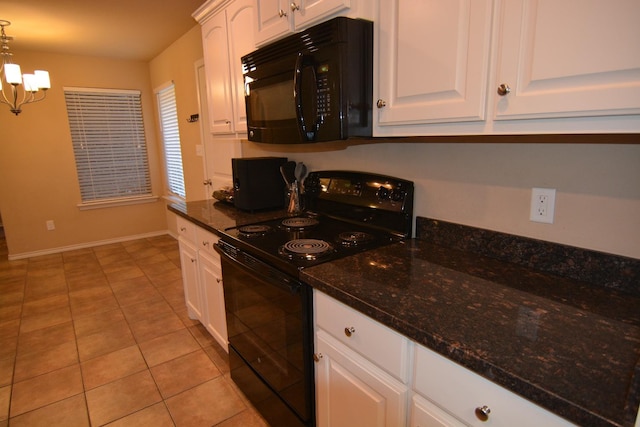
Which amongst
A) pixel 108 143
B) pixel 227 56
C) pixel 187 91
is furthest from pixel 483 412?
pixel 108 143

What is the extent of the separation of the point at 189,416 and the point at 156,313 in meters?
1.29

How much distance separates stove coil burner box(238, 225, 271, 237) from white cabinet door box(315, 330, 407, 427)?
63 centimetres

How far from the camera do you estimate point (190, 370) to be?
2.12 m

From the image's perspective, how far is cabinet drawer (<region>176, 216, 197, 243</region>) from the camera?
2221mm

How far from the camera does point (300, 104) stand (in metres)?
1.38

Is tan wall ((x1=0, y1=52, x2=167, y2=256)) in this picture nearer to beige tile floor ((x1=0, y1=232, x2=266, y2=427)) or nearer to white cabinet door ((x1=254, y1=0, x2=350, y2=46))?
beige tile floor ((x1=0, y1=232, x2=266, y2=427))

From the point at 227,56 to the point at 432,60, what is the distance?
1.46m

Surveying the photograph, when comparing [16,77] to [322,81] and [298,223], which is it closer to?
[298,223]

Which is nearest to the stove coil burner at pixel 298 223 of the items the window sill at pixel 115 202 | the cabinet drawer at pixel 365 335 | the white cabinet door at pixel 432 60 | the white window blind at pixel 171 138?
the cabinet drawer at pixel 365 335

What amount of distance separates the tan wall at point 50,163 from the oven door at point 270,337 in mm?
3883

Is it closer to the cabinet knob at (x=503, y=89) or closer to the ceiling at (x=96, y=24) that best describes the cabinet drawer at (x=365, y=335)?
the cabinet knob at (x=503, y=89)

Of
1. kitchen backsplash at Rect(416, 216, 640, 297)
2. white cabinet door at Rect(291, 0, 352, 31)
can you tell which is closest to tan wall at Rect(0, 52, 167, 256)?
white cabinet door at Rect(291, 0, 352, 31)

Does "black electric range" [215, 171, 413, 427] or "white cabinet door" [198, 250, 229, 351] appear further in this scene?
"white cabinet door" [198, 250, 229, 351]

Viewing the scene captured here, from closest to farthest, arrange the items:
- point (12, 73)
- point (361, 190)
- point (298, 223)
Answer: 1. point (361, 190)
2. point (298, 223)
3. point (12, 73)
